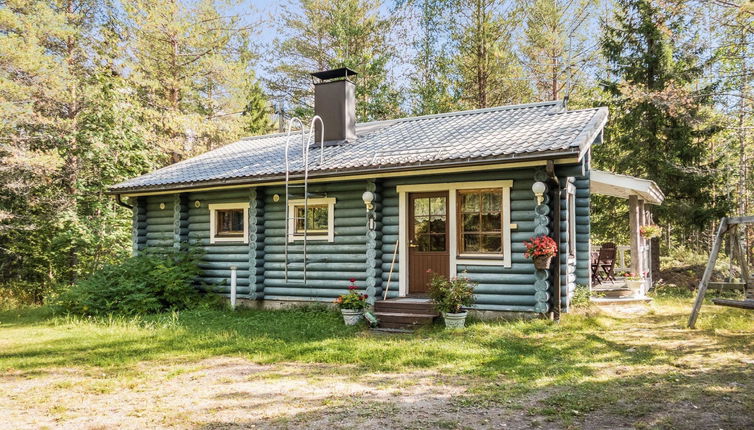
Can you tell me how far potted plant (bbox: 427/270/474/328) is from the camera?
295 inches

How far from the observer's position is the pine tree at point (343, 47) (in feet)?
63.8

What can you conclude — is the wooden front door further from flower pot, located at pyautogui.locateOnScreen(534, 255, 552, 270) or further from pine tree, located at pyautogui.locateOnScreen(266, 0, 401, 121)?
pine tree, located at pyautogui.locateOnScreen(266, 0, 401, 121)

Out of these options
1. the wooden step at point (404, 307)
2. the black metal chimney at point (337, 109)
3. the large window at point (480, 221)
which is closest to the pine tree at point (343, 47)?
the black metal chimney at point (337, 109)

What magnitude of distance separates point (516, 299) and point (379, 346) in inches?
97.0

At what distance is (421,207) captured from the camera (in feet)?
29.1

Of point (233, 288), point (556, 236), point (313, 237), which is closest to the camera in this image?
point (556, 236)

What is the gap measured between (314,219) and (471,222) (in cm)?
312

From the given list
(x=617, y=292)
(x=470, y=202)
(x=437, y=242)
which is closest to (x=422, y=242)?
(x=437, y=242)

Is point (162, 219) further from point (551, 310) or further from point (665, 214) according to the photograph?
point (665, 214)

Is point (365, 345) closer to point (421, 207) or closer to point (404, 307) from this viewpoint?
point (404, 307)

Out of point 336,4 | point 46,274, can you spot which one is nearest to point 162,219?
point 46,274

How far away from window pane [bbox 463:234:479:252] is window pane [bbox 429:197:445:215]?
61 cm

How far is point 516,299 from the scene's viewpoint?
7793mm

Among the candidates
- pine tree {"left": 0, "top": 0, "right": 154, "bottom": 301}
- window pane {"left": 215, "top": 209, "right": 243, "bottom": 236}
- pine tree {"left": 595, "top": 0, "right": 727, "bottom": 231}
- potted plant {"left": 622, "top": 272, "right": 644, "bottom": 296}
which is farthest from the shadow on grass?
pine tree {"left": 595, "top": 0, "right": 727, "bottom": 231}
